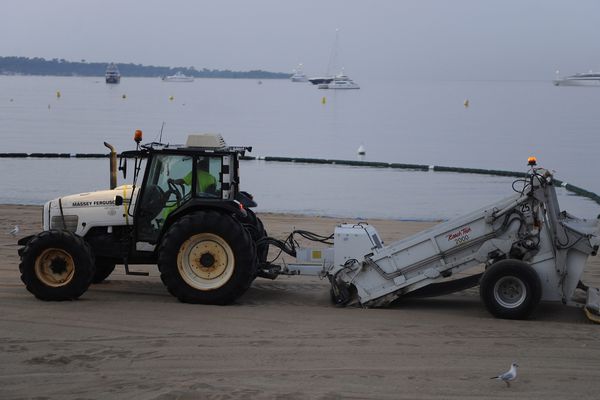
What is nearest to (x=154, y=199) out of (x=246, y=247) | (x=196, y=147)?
(x=196, y=147)

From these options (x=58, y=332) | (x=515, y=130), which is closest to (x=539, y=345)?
(x=58, y=332)

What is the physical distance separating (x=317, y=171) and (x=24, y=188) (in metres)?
10.8

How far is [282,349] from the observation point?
8.85 m

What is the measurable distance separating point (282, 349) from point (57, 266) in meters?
3.54

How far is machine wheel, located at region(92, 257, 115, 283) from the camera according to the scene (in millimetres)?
12000

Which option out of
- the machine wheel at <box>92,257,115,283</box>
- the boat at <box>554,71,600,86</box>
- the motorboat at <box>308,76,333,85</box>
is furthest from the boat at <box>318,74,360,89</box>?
the machine wheel at <box>92,257,115,283</box>

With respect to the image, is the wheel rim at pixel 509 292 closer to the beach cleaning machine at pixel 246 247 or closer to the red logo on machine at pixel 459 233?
the beach cleaning machine at pixel 246 247

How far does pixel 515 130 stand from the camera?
194 ft

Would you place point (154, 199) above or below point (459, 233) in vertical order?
above

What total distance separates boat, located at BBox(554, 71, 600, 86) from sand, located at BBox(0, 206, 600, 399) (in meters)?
185

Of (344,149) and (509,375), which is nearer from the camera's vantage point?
(509,375)

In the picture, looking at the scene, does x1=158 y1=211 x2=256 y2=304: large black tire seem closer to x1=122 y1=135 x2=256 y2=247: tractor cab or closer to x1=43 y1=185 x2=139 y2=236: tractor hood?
x1=122 y1=135 x2=256 y2=247: tractor cab

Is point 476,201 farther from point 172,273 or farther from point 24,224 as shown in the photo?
point 172,273

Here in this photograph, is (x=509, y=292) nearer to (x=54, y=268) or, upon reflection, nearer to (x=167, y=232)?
(x=167, y=232)
